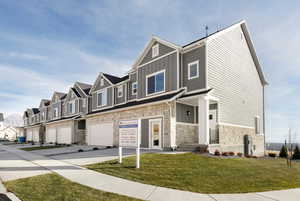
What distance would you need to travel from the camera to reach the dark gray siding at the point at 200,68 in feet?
47.2

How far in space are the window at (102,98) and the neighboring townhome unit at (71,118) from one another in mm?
3231

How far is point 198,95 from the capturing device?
13398 millimetres

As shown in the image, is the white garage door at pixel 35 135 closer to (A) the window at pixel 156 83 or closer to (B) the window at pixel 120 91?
(B) the window at pixel 120 91

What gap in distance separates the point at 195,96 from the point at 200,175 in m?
6.79

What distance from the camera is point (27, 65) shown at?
65.6ft

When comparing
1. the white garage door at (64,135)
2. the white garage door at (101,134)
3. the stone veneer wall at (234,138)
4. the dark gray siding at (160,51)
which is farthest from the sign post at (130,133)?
the white garage door at (64,135)

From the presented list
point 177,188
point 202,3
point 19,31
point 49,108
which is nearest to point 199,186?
point 177,188

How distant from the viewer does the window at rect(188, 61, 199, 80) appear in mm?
14836

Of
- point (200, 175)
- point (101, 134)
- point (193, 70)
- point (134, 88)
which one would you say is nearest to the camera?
point (200, 175)

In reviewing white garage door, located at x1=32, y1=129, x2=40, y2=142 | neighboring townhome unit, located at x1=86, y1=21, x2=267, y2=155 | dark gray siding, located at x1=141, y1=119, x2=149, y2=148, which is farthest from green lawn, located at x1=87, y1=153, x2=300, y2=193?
white garage door, located at x1=32, y1=129, x2=40, y2=142

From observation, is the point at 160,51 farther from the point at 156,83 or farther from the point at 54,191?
the point at 54,191

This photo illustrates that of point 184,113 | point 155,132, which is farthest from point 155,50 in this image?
point 155,132

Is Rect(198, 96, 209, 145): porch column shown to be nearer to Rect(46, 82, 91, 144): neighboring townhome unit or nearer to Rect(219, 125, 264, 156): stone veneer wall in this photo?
Rect(219, 125, 264, 156): stone veneer wall

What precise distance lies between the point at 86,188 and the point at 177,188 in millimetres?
2746
